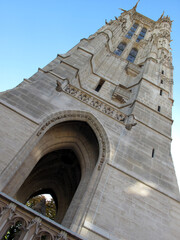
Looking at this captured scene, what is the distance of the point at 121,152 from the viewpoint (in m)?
7.43

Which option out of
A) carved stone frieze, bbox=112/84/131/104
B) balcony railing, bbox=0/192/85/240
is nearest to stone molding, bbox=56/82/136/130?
carved stone frieze, bbox=112/84/131/104

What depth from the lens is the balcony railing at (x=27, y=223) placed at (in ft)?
12.2

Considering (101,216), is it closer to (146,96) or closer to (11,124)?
(11,124)

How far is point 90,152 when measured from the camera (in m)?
8.54

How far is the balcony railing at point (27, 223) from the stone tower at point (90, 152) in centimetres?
2

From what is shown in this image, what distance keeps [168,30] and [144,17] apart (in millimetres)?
7109

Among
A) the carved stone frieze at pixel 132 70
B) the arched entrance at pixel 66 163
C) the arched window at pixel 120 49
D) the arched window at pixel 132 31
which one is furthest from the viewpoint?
the arched window at pixel 132 31

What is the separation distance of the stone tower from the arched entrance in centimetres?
4

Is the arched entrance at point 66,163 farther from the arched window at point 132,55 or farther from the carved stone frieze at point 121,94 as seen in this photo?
the arched window at point 132,55

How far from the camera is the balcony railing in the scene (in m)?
3.71

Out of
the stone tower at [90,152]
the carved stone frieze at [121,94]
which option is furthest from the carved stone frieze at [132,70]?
the carved stone frieze at [121,94]

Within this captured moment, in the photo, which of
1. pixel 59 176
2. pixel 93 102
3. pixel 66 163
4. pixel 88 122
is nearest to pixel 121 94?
pixel 93 102

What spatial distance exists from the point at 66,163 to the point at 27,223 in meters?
7.01

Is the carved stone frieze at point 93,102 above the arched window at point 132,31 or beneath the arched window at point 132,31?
beneath
